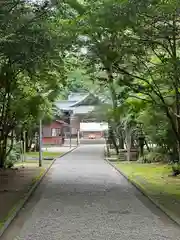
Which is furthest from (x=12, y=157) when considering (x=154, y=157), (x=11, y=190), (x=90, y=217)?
(x=90, y=217)

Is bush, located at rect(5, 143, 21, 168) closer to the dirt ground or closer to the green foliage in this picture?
the dirt ground

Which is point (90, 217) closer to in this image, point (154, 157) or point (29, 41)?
point (29, 41)

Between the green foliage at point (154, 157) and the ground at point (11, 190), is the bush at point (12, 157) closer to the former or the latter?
the ground at point (11, 190)

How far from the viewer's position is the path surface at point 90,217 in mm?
8273

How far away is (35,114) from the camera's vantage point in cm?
2197

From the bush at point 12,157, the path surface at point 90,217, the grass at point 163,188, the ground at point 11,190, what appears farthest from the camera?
the bush at point 12,157

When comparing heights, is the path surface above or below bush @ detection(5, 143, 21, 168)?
below

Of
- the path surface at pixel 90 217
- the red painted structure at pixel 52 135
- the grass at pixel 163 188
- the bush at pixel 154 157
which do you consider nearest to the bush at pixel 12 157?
the grass at pixel 163 188

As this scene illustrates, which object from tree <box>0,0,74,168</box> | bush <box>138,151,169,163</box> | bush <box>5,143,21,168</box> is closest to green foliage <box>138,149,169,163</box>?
bush <box>138,151,169,163</box>

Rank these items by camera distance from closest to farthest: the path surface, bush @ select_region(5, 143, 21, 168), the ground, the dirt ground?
the path surface
the ground
the dirt ground
bush @ select_region(5, 143, 21, 168)

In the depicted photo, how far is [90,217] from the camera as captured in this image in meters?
10.0

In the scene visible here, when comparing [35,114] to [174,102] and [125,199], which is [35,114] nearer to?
[174,102]

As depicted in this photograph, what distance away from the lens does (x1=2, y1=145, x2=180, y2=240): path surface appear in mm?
8273

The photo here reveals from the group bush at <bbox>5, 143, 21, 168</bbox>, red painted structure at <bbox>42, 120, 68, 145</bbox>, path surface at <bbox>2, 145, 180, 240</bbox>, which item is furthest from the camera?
red painted structure at <bbox>42, 120, 68, 145</bbox>
